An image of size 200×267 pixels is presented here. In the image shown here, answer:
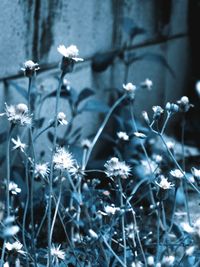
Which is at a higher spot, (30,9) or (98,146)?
(30,9)

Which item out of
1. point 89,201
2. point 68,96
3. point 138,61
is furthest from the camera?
point 138,61

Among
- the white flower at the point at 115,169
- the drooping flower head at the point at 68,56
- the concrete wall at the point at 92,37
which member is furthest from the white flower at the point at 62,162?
the concrete wall at the point at 92,37

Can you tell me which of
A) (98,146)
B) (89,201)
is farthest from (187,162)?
(89,201)

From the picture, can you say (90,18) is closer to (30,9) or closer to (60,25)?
(60,25)

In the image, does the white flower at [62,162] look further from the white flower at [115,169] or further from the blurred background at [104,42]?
the blurred background at [104,42]

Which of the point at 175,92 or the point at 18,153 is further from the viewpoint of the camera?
the point at 175,92

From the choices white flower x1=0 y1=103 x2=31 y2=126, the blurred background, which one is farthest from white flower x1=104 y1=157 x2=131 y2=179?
the blurred background

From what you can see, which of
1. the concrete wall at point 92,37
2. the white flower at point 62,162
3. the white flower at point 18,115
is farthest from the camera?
the concrete wall at point 92,37

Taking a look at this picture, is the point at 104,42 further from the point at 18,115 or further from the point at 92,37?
the point at 18,115

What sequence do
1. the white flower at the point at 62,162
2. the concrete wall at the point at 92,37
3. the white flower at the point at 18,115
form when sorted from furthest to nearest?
1. the concrete wall at the point at 92,37
2. the white flower at the point at 62,162
3. the white flower at the point at 18,115

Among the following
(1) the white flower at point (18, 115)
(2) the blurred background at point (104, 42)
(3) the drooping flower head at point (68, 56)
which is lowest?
(2) the blurred background at point (104, 42)
